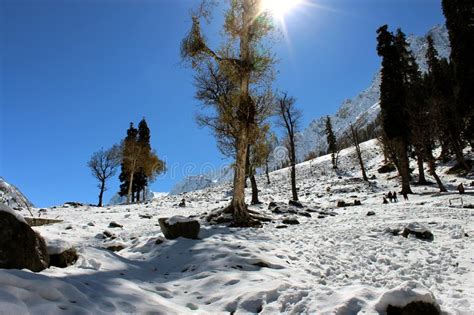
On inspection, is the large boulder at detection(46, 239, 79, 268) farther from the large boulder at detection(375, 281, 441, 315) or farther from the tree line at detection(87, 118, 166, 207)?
the tree line at detection(87, 118, 166, 207)

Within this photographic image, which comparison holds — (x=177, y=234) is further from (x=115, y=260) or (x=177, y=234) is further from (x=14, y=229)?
(x=14, y=229)

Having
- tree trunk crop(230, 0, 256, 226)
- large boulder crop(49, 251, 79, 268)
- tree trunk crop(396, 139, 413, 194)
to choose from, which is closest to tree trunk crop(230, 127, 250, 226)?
tree trunk crop(230, 0, 256, 226)

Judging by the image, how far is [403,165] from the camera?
28500 millimetres

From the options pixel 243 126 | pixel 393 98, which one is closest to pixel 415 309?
pixel 243 126

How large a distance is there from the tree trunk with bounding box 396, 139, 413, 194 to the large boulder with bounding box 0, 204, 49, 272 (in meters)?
26.8

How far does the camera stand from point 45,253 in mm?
5309

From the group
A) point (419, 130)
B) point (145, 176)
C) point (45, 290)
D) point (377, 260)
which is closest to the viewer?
point (45, 290)

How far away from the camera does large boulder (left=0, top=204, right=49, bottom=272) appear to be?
4.52 m

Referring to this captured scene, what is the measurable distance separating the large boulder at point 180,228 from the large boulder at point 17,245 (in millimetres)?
4559

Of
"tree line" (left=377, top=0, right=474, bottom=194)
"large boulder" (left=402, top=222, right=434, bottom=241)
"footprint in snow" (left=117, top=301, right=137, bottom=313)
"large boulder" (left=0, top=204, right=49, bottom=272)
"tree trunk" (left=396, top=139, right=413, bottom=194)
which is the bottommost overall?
"large boulder" (left=402, top=222, right=434, bottom=241)

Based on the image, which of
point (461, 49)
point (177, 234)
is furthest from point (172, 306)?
point (461, 49)

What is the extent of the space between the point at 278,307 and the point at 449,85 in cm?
4572

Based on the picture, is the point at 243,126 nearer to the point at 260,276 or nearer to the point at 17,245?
the point at 260,276

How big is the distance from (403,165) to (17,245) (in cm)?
2981
